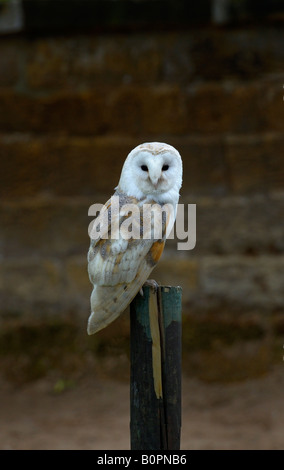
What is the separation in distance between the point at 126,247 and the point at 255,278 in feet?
7.38

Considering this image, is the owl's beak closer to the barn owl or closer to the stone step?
the barn owl

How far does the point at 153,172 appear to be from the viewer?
2.37 meters

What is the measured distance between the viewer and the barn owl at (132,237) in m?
2.44

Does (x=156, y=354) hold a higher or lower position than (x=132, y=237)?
lower

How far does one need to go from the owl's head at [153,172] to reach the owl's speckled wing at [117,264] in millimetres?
57

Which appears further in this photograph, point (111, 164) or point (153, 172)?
point (111, 164)

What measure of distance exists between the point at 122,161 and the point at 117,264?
221 cm

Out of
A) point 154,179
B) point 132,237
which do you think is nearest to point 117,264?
point 132,237

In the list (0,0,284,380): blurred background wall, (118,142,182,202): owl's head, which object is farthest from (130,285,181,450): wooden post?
(0,0,284,380): blurred background wall

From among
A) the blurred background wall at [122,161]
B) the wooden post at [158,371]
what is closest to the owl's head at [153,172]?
the wooden post at [158,371]

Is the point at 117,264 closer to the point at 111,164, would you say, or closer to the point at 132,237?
the point at 132,237

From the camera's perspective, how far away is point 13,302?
460cm

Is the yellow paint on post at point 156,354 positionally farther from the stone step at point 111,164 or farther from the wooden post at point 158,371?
the stone step at point 111,164

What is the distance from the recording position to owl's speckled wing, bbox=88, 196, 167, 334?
2.44 m
